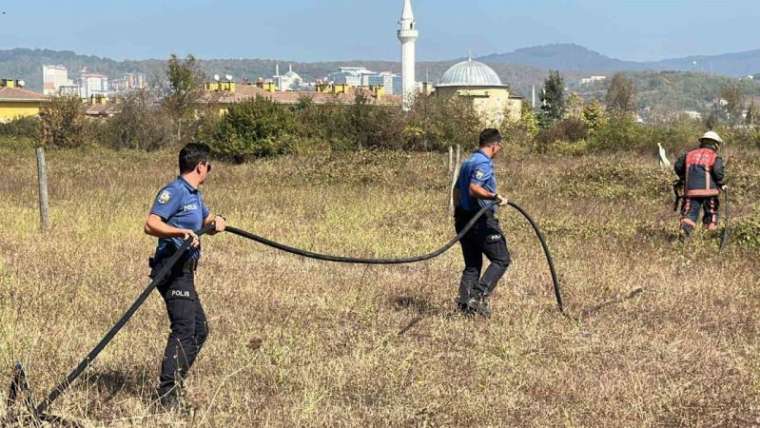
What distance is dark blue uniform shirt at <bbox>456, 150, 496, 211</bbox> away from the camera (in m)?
6.70

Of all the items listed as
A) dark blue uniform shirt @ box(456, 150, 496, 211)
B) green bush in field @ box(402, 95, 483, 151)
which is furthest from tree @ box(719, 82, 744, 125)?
dark blue uniform shirt @ box(456, 150, 496, 211)

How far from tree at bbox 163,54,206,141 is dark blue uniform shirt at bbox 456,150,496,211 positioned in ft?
120

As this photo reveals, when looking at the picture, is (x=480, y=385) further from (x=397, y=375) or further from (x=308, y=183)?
(x=308, y=183)

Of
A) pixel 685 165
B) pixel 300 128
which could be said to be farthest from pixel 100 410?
pixel 300 128

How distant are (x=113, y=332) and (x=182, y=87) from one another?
40.6 m

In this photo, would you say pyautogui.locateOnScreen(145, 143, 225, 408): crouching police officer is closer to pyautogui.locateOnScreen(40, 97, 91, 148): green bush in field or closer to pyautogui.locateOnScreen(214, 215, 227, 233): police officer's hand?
pyautogui.locateOnScreen(214, 215, 227, 233): police officer's hand

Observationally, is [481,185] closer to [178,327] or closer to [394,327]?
[394,327]

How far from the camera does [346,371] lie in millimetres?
5328

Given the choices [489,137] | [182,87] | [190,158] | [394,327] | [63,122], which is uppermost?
[182,87]

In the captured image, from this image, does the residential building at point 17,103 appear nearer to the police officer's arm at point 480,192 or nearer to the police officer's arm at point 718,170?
the police officer's arm at point 718,170

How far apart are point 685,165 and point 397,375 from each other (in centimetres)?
656

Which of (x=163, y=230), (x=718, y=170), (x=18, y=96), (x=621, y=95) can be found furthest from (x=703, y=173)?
(x=621, y=95)

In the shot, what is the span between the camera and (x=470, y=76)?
290 feet

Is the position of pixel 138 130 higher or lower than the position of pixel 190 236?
higher
